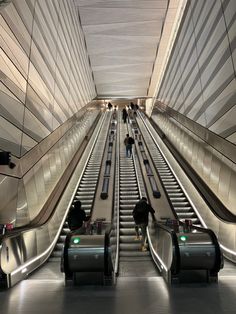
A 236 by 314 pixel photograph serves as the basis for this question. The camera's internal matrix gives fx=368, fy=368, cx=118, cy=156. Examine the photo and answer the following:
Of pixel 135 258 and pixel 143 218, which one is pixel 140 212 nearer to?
pixel 143 218

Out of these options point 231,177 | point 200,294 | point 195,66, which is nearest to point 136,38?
point 195,66

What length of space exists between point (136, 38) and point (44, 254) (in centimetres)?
2000

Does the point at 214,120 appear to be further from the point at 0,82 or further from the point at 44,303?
the point at 44,303

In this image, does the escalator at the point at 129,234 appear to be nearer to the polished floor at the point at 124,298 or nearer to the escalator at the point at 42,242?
the escalator at the point at 42,242

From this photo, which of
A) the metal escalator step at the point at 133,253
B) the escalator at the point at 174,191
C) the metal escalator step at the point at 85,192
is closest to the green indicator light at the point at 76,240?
the metal escalator step at the point at 133,253

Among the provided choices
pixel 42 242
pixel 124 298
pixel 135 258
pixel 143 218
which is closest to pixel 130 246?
pixel 135 258

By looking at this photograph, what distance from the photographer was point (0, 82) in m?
6.71

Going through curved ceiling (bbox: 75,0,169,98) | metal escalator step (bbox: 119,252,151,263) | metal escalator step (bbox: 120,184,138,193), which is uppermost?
curved ceiling (bbox: 75,0,169,98)

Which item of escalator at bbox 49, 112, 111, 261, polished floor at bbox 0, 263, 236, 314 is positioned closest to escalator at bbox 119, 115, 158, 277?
escalator at bbox 49, 112, 111, 261

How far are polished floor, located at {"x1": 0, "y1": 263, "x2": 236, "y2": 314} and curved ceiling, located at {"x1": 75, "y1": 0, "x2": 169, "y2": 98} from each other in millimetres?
16962

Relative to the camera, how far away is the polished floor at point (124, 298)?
3.88 metres

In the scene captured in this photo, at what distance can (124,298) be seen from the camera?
4352mm

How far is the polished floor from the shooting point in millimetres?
3877

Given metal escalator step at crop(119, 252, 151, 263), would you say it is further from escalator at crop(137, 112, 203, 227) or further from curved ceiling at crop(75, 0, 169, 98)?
curved ceiling at crop(75, 0, 169, 98)
